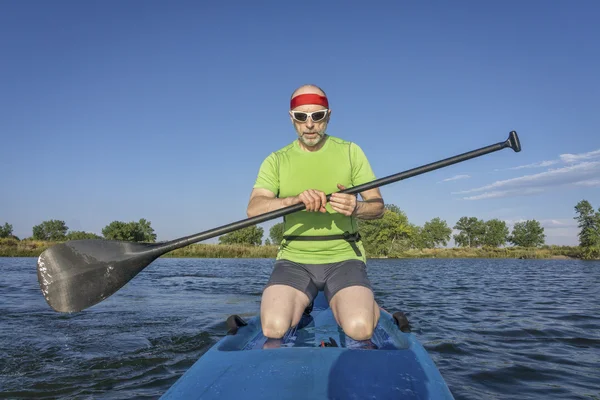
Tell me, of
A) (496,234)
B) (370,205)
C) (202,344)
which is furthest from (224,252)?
(496,234)

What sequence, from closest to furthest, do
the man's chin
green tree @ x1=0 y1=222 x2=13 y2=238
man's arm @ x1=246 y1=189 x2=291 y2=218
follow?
man's arm @ x1=246 y1=189 x2=291 y2=218 → the man's chin → green tree @ x1=0 y1=222 x2=13 y2=238

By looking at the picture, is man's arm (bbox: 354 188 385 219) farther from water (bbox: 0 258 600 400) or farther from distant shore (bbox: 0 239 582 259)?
distant shore (bbox: 0 239 582 259)

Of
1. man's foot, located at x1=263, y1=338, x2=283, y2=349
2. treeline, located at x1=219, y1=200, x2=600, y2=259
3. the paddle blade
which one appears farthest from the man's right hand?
treeline, located at x1=219, y1=200, x2=600, y2=259

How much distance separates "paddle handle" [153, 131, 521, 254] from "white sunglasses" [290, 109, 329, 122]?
0.66 m

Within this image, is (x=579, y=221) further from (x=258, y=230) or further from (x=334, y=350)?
(x=334, y=350)

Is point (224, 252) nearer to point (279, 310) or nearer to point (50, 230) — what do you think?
point (279, 310)

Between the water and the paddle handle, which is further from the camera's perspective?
the water

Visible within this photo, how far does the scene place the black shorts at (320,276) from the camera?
Result: 3131 mm

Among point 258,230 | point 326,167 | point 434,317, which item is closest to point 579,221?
point 258,230

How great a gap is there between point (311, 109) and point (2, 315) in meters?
6.60

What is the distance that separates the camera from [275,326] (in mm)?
2922

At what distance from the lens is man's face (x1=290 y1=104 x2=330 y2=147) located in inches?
130

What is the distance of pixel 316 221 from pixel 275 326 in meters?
0.92

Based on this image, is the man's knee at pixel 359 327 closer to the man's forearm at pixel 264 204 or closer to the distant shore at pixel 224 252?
the man's forearm at pixel 264 204
